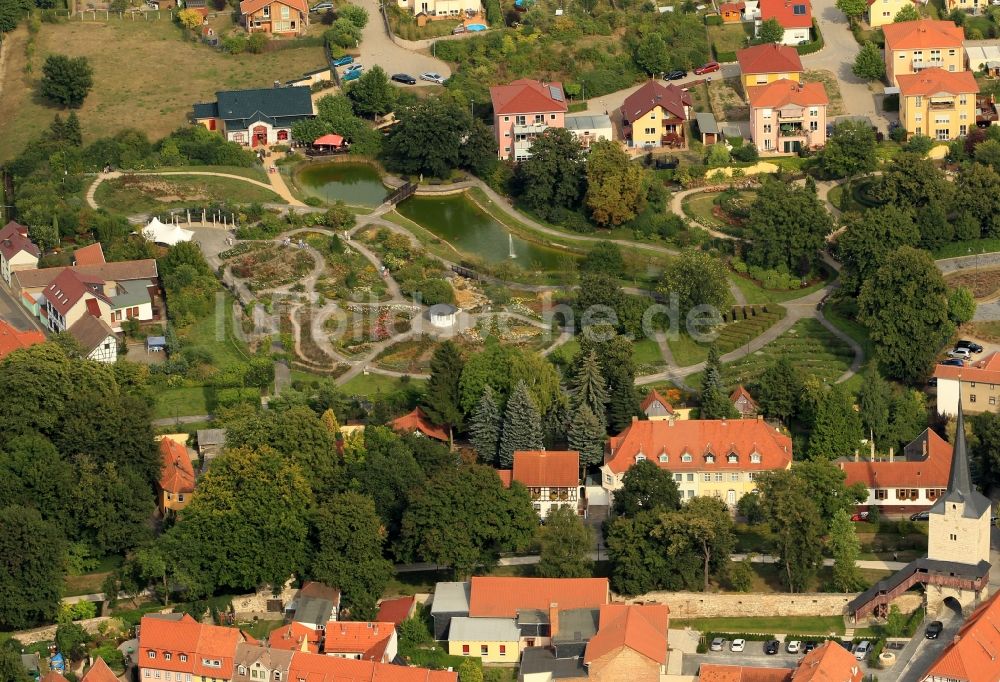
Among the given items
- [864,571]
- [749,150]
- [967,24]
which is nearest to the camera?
[864,571]

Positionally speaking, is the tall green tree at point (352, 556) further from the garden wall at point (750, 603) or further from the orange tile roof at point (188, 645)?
the garden wall at point (750, 603)

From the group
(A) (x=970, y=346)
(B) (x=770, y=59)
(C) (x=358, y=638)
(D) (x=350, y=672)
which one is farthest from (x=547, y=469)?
(B) (x=770, y=59)

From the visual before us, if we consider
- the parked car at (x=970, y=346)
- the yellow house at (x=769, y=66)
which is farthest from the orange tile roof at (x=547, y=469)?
the yellow house at (x=769, y=66)

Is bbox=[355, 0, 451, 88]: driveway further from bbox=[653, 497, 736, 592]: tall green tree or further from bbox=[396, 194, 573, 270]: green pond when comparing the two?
bbox=[653, 497, 736, 592]: tall green tree

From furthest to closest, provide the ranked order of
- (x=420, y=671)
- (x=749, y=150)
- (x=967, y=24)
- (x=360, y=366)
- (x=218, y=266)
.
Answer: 1. (x=967, y=24)
2. (x=749, y=150)
3. (x=218, y=266)
4. (x=360, y=366)
5. (x=420, y=671)

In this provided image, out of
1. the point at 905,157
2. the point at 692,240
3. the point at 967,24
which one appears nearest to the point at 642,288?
the point at 692,240

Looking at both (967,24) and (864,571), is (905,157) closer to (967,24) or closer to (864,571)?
(967,24)

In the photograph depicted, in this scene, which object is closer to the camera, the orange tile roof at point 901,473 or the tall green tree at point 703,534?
Result: the tall green tree at point 703,534
